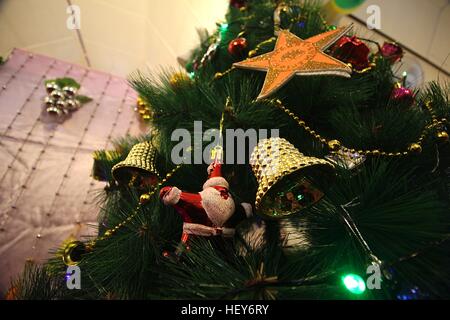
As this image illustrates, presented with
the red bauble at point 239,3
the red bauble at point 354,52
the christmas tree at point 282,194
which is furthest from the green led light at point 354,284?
the red bauble at point 239,3

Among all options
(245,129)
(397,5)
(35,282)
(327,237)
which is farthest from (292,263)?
(397,5)

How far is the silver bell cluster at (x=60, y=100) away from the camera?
1.19m

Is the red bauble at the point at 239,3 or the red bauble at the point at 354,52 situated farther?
the red bauble at the point at 239,3

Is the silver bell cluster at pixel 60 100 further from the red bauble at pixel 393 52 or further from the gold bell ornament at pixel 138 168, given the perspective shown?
the red bauble at pixel 393 52

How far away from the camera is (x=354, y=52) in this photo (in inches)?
27.6

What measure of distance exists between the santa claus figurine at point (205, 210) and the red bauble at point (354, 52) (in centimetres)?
49

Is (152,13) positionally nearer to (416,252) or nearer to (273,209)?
(273,209)

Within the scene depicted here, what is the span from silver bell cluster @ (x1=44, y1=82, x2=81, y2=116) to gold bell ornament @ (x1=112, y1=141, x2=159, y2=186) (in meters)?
0.82
